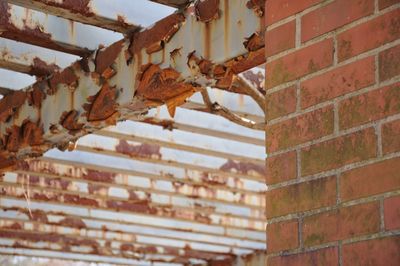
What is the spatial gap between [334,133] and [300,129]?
135 millimetres

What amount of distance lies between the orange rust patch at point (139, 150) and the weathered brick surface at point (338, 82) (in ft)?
15.1

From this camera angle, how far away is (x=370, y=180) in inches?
83.4

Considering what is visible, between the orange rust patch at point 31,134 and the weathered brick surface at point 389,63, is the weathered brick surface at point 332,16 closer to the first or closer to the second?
the weathered brick surface at point 389,63

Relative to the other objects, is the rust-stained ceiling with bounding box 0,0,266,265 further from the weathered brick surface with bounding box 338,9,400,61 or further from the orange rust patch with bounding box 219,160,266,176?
the weathered brick surface with bounding box 338,9,400,61

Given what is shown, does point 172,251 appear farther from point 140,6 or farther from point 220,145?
point 140,6

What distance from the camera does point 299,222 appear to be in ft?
7.52

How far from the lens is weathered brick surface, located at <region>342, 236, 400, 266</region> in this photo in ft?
6.57

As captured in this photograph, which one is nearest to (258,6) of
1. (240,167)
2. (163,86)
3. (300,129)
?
(163,86)

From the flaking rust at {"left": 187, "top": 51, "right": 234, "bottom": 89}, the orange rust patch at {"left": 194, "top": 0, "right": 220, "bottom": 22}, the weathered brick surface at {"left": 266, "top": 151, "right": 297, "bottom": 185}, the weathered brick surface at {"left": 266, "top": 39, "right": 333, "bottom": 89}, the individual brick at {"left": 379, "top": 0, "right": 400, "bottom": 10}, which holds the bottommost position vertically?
the weathered brick surface at {"left": 266, "top": 151, "right": 297, "bottom": 185}

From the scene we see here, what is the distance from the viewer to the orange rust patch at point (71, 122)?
502 centimetres

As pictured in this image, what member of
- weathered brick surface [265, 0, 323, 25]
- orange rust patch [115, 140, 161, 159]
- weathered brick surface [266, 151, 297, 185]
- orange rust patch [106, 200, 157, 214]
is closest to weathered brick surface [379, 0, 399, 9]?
weathered brick surface [265, 0, 323, 25]

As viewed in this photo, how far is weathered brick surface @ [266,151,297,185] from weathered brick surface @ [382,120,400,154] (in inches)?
12.3

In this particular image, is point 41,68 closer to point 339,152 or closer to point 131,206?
point 339,152

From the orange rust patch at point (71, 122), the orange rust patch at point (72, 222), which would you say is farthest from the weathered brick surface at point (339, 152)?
the orange rust patch at point (72, 222)
